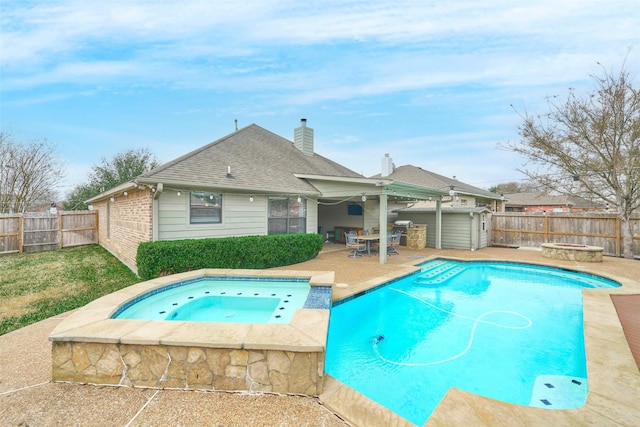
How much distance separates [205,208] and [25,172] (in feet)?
65.1

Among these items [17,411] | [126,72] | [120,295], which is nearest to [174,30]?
[126,72]

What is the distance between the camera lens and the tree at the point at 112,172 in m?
24.3

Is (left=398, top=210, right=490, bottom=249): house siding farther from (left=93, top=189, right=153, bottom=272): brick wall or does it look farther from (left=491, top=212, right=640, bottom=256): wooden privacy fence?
(left=93, top=189, right=153, bottom=272): brick wall

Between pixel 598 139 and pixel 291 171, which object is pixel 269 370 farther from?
pixel 598 139

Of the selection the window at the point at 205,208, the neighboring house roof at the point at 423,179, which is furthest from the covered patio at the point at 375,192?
the neighboring house roof at the point at 423,179

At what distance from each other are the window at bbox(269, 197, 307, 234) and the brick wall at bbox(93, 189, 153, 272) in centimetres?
410

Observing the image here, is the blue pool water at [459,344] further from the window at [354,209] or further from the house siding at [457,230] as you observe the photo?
the window at [354,209]

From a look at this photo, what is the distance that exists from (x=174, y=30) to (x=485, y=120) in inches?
655

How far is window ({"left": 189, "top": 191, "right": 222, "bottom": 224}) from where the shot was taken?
8766 mm

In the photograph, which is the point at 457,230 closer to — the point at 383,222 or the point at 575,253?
the point at 575,253

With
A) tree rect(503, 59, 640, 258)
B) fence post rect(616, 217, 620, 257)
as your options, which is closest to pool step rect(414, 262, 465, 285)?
tree rect(503, 59, 640, 258)

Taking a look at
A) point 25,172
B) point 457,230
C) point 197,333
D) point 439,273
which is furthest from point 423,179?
point 25,172

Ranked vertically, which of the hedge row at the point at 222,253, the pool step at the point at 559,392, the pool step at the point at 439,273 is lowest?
the pool step at the point at 559,392

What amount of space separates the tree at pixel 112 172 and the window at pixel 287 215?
1876 cm
